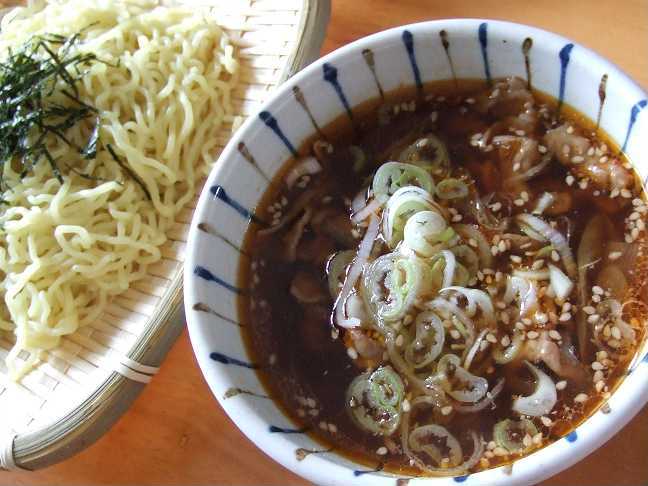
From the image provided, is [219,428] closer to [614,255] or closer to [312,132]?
[312,132]

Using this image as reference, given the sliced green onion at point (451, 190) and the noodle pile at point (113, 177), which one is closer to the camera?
the sliced green onion at point (451, 190)

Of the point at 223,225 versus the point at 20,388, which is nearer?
the point at 223,225

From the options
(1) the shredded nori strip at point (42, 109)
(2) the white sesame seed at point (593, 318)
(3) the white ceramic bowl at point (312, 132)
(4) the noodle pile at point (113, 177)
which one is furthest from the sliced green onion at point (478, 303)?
(1) the shredded nori strip at point (42, 109)

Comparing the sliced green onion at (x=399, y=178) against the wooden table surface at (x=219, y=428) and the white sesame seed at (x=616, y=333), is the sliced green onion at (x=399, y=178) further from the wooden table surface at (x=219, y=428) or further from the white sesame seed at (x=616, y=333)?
the wooden table surface at (x=219, y=428)

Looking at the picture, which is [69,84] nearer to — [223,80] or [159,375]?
[223,80]

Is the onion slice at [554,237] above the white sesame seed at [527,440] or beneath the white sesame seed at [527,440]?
above

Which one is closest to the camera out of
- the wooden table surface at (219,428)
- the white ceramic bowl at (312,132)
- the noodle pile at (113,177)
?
the white ceramic bowl at (312,132)

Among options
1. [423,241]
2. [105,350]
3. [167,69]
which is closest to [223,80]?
[167,69]
